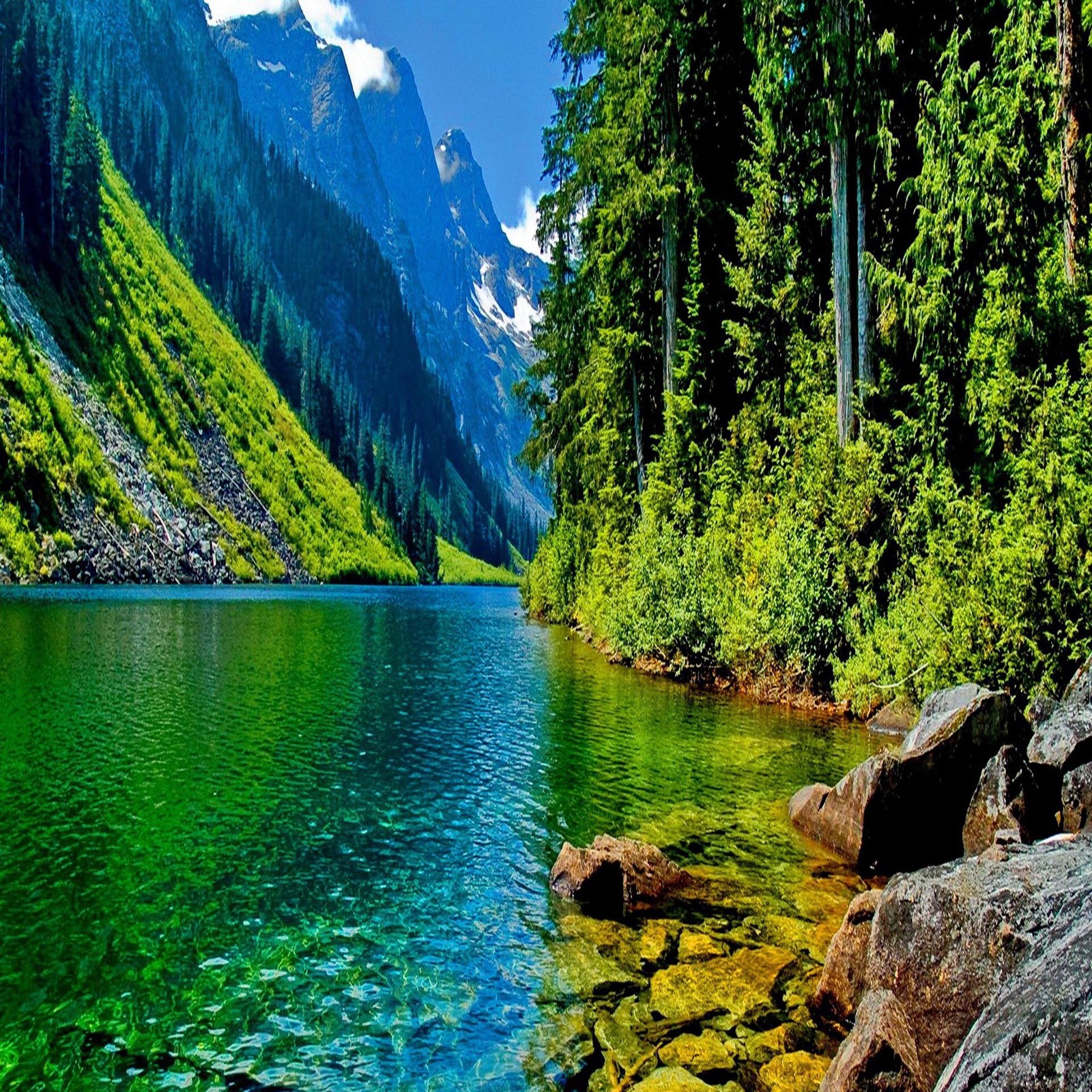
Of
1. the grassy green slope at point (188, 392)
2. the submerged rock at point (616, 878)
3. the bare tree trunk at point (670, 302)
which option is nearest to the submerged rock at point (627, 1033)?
the submerged rock at point (616, 878)

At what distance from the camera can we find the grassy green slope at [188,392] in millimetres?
87500

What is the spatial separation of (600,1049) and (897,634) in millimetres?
12589

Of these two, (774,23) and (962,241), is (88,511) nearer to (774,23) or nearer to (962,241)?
(774,23)

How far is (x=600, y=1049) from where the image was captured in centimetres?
584

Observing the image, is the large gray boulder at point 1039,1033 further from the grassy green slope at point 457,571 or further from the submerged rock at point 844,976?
the grassy green slope at point 457,571

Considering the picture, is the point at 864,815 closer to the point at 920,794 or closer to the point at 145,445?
the point at 920,794

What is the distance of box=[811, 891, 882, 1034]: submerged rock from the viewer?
619 cm

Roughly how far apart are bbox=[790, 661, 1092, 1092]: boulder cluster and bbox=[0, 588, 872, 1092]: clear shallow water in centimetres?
165

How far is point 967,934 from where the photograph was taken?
5133 millimetres

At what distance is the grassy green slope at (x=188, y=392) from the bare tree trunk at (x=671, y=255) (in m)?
70.0

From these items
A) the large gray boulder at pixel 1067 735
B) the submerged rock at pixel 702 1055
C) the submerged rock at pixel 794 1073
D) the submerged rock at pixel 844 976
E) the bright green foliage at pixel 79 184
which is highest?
the bright green foliage at pixel 79 184

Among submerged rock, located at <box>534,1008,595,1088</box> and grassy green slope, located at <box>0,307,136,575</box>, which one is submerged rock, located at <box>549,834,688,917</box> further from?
grassy green slope, located at <box>0,307,136,575</box>

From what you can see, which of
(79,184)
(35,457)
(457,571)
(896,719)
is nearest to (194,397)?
(79,184)

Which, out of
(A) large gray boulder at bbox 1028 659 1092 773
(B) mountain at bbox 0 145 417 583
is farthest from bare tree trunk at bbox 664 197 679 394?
(B) mountain at bbox 0 145 417 583
